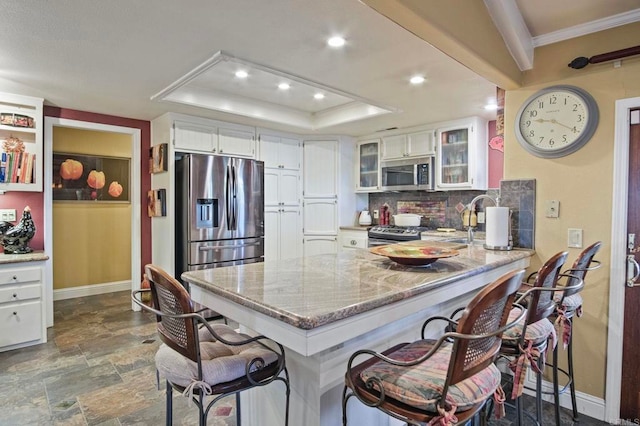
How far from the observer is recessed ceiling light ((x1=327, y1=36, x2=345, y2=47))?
87.3 inches

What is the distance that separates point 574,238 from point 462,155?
2.13 metres

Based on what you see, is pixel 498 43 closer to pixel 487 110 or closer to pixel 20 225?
pixel 487 110

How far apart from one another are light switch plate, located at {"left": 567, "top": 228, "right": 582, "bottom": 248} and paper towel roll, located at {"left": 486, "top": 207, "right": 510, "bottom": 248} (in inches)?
14.3

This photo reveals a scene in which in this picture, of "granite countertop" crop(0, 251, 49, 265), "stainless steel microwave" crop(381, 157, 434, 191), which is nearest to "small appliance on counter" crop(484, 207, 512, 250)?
"stainless steel microwave" crop(381, 157, 434, 191)

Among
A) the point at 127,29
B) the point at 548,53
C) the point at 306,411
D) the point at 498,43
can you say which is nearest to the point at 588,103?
the point at 548,53

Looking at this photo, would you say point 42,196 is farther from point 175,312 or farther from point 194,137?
point 175,312

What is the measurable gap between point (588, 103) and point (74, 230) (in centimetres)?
592

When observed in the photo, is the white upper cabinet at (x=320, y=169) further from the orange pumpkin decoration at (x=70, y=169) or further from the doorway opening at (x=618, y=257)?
the doorway opening at (x=618, y=257)

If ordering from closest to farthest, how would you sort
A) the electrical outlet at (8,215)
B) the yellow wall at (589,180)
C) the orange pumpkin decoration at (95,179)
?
the yellow wall at (589,180)
the electrical outlet at (8,215)
the orange pumpkin decoration at (95,179)

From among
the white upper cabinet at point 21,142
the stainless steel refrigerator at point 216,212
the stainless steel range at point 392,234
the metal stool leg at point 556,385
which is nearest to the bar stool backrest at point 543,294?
the metal stool leg at point 556,385

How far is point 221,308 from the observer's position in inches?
57.0

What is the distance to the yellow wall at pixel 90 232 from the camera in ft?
15.8

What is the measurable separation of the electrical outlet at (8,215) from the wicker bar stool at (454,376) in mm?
3906

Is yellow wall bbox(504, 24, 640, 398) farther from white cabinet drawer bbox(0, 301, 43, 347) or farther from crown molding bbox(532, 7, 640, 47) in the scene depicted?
white cabinet drawer bbox(0, 301, 43, 347)
